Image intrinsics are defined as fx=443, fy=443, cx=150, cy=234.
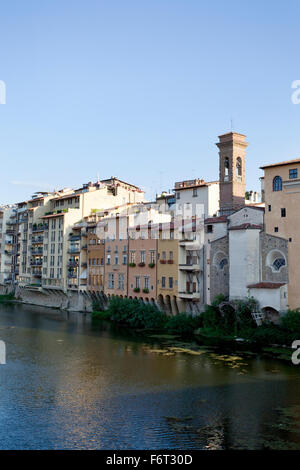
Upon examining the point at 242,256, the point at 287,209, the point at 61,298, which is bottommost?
the point at 61,298

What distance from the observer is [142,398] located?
24.3 m

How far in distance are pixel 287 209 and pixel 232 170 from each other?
11515 millimetres

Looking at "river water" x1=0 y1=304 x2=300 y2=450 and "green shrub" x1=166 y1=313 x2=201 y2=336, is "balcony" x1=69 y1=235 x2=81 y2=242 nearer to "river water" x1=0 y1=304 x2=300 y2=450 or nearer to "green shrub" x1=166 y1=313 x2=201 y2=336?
→ "green shrub" x1=166 y1=313 x2=201 y2=336

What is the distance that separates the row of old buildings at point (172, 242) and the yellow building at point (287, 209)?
9cm

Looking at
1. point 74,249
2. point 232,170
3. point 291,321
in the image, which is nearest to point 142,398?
point 291,321

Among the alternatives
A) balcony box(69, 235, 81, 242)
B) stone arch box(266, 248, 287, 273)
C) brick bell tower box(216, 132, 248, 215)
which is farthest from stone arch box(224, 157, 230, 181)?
balcony box(69, 235, 81, 242)

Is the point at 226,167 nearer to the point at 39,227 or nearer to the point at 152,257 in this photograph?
the point at 152,257

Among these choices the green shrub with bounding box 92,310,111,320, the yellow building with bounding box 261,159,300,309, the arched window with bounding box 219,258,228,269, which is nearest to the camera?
the yellow building with bounding box 261,159,300,309

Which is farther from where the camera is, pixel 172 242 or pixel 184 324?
pixel 172 242

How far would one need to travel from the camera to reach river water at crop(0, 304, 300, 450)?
18859mm

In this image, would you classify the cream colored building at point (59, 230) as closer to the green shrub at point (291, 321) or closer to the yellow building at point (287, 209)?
the yellow building at point (287, 209)

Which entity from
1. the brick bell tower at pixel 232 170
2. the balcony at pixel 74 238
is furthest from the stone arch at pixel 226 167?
the balcony at pixel 74 238

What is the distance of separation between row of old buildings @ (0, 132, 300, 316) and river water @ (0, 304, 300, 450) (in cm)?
935
